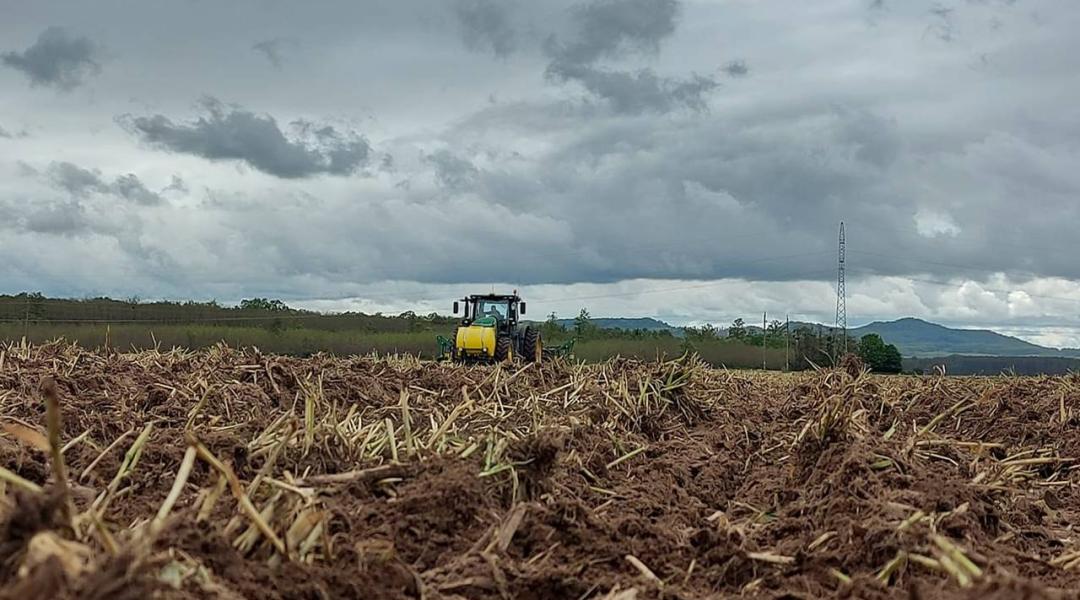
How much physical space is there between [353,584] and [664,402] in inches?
298

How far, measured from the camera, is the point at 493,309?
2748 cm

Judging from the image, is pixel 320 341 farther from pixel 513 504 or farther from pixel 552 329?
pixel 513 504

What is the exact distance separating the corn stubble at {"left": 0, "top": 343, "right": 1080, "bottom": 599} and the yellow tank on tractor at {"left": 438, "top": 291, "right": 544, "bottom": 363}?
1465cm

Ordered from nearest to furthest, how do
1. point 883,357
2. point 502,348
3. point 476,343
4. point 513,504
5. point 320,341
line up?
1. point 513,504
2. point 476,343
3. point 502,348
4. point 883,357
5. point 320,341

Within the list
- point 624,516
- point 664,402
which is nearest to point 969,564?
point 624,516

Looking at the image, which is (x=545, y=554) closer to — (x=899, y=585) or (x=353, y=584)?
(x=353, y=584)

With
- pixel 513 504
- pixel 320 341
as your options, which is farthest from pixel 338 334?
pixel 513 504

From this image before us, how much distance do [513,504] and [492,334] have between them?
20.5m

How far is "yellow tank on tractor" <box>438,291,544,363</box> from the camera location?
2545 cm

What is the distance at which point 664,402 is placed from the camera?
11.0m

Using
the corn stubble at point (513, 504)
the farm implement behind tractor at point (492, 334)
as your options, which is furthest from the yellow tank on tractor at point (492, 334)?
the corn stubble at point (513, 504)

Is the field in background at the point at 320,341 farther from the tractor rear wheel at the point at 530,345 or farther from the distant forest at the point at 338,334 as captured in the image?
the tractor rear wheel at the point at 530,345

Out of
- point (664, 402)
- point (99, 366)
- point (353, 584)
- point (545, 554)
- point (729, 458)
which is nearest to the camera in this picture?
point (353, 584)

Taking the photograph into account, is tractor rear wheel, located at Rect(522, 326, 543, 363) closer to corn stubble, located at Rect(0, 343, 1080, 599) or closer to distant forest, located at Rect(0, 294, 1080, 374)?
distant forest, located at Rect(0, 294, 1080, 374)
